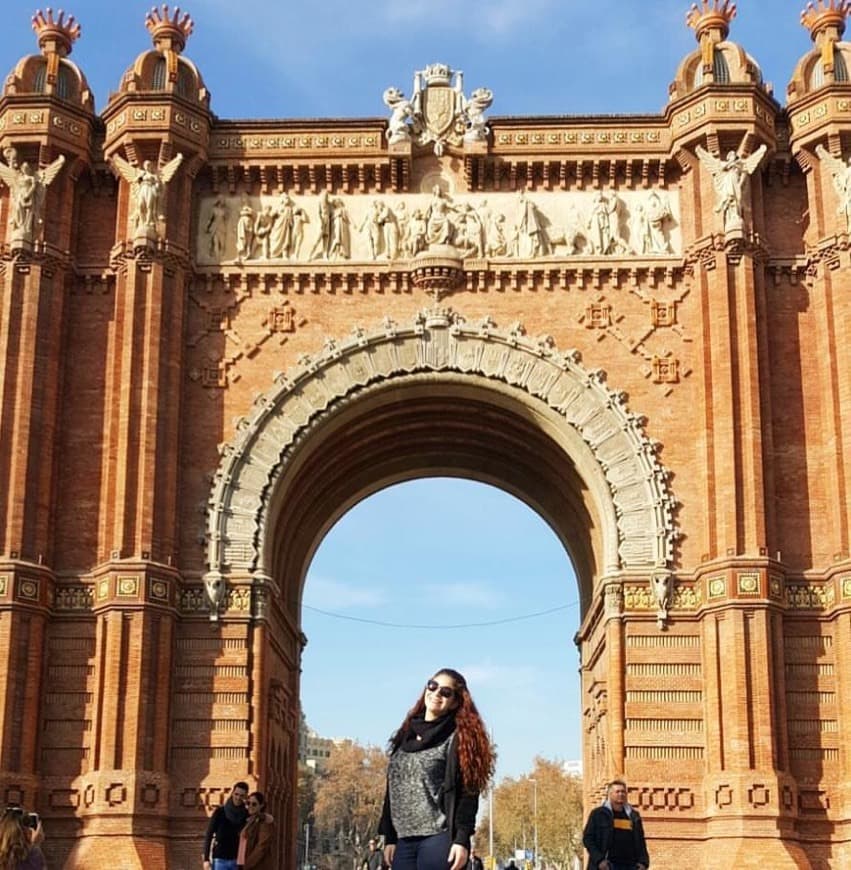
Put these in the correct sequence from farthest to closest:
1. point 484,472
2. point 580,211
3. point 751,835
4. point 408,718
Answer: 1. point 484,472
2. point 580,211
3. point 751,835
4. point 408,718

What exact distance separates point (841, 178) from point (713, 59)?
313 cm

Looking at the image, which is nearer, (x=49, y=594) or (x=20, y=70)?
(x=49, y=594)

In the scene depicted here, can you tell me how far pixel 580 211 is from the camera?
28.1 meters

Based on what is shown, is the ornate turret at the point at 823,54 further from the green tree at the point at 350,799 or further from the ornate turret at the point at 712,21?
the green tree at the point at 350,799

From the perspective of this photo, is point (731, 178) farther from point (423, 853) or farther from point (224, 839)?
point (423, 853)

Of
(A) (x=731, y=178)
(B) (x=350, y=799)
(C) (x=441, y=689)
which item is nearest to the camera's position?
(C) (x=441, y=689)

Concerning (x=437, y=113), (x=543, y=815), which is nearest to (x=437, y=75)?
(x=437, y=113)

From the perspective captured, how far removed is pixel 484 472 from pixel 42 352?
31.6 ft

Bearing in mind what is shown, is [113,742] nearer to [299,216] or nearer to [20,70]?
[299,216]

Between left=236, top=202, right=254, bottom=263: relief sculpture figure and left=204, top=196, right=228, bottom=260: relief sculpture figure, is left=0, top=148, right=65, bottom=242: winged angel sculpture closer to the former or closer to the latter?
left=204, top=196, right=228, bottom=260: relief sculpture figure

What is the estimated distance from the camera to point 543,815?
9038 cm

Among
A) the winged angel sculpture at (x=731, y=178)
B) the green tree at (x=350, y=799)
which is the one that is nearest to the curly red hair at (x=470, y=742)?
the winged angel sculpture at (x=731, y=178)

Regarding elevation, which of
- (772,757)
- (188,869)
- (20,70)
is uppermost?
(20,70)

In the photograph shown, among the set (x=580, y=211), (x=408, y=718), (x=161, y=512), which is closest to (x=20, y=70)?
(x=161, y=512)
